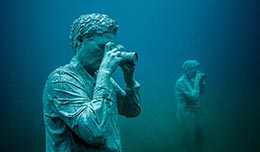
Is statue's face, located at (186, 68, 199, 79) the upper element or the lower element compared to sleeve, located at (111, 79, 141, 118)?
upper

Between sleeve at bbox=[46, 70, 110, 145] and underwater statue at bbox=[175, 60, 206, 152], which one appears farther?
underwater statue at bbox=[175, 60, 206, 152]

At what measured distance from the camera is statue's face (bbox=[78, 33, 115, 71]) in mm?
1666

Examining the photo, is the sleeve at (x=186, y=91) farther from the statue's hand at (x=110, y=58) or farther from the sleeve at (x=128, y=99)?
the statue's hand at (x=110, y=58)

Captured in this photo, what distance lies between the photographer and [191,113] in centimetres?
528

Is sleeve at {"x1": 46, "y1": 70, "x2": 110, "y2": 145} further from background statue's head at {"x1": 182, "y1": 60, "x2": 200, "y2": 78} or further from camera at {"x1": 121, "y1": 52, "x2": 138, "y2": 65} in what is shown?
background statue's head at {"x1": 182, "y1": 60, "x2": 200, "y2": 78}

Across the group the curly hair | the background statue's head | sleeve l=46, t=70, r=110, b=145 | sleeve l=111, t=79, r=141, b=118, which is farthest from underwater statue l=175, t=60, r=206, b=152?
sleeve l=46, t=70, r=110, b=145

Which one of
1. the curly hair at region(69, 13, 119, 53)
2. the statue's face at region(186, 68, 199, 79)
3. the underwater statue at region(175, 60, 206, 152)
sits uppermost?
the curly hair at region(69, 13, 119, 53)

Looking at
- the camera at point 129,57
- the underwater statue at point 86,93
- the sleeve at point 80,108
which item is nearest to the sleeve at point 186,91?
the underwater statue at point 86,93

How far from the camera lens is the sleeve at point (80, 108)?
144 cm

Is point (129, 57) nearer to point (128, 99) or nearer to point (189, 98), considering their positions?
point (128, 99)

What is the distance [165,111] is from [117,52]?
6.36 meters

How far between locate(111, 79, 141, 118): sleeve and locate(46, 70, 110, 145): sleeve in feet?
1.08
